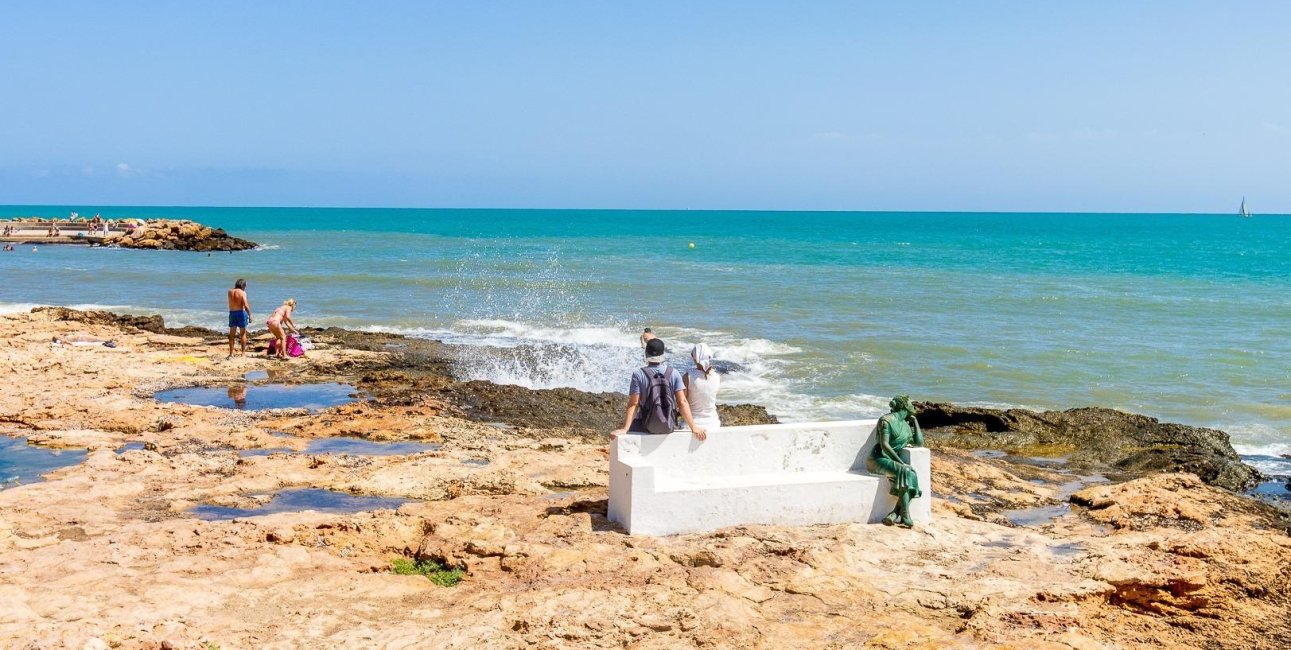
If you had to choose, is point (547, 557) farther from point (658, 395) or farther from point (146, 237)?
point (146, 237)

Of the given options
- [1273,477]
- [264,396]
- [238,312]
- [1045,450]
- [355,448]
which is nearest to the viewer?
[355,448]

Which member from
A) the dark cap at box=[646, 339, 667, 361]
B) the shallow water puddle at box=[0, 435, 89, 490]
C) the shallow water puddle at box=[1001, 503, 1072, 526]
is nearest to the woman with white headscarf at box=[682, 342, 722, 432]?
the dark cap at box=[646, 339, 667, 361]

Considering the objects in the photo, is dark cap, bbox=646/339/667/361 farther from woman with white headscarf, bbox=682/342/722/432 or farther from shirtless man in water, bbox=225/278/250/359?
shirtless man in water, bbox=225/278/250/359

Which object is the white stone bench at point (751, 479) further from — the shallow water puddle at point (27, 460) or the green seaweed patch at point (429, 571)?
the shallow water puddle at point (27, 460)

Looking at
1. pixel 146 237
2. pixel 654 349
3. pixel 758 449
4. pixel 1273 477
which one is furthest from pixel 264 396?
pixel 146 237

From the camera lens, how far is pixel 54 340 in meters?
18.5

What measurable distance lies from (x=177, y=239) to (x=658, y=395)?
187 ft

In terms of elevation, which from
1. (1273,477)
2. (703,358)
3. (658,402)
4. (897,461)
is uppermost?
(703,358)

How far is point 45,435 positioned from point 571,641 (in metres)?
8.26

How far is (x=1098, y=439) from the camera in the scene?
13805mm

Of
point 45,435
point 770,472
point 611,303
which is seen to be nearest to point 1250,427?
point 770,472

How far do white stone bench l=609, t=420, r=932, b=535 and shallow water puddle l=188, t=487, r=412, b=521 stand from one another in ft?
8.33

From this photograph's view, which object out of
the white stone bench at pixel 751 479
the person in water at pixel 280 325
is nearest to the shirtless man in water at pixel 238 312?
the person in water at pixel 280 325

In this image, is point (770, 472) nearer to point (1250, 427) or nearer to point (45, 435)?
point (45, 435)
